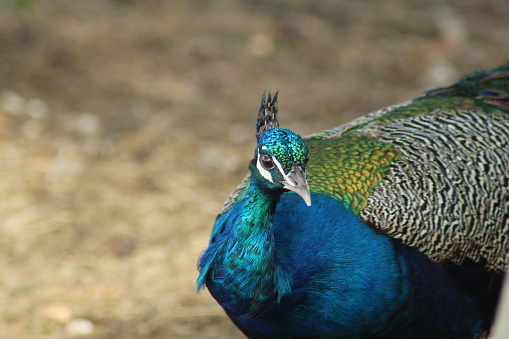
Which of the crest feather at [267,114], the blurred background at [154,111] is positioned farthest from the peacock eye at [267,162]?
the blurred background at [154,111]

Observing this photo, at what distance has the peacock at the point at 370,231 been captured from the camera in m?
2.24

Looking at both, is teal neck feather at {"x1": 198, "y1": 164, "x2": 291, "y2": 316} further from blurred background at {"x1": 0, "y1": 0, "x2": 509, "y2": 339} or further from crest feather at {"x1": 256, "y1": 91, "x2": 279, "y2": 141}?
blurred background at {"x1": 0, "y1": 0, "x2": 509, "y2": 339}

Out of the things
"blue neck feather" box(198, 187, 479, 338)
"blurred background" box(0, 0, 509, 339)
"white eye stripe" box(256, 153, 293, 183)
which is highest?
"blurred background" box(0, 0, 509, 339)

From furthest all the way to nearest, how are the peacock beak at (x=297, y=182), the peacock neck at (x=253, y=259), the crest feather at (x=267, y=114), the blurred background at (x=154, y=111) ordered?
the blurred background at (x=154, y=111)
the crest feather at (x=267, y=114)
the peacock neck at (x=253, y=259)
the peacock beak at (x=297, y=182)

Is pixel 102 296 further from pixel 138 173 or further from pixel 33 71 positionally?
pixel 33 71

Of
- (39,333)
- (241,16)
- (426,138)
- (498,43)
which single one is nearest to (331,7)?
(241,16)

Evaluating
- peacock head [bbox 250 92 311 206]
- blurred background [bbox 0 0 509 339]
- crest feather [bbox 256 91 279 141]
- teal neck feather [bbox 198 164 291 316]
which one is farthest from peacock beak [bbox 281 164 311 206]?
blurred background [bbox 0 0 509 339]

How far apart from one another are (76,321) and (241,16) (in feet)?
12.3

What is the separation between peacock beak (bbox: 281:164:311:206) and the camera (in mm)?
2074

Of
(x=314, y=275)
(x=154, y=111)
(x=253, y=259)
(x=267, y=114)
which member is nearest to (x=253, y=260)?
(x=253, y=259)

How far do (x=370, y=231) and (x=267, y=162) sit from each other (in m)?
0.59

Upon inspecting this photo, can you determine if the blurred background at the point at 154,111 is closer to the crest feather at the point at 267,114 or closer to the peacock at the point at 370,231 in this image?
the peacock at the point at 370,231

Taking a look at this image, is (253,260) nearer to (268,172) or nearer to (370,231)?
(268,172)

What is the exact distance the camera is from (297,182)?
6.83ft
